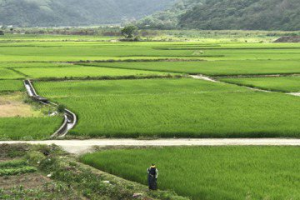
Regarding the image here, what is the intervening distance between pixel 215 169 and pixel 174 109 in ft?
40.2

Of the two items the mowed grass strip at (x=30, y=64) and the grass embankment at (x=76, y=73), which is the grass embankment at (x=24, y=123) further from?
the mowed grass strip at (x=30, y=64)

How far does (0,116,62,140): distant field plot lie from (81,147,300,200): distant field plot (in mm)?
5174

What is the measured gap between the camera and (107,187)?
49.2 ft

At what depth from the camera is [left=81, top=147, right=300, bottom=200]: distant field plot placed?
14.4 m

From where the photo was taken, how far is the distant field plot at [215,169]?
47.1 feet

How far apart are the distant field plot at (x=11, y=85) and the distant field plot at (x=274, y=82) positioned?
73.2 ft

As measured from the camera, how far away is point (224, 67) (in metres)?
55.6

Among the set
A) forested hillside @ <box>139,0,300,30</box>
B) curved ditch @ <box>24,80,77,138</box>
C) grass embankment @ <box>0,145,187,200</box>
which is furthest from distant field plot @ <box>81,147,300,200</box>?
forested hillside @ <box>139,0,300,30</box>

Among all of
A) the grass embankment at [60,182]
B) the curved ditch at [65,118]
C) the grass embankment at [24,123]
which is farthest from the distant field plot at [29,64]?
the grass embankment at [60,182]

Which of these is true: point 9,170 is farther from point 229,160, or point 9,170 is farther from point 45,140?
point 229,160

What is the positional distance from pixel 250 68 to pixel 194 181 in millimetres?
41427

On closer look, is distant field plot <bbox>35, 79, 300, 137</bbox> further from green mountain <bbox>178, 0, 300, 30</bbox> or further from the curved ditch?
green mountain <bbox>178, 0, 300, 30</bbox>

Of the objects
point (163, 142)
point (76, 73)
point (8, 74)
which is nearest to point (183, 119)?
point (163, 142)

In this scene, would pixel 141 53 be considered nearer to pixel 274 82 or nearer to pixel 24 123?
pixel 274 82
